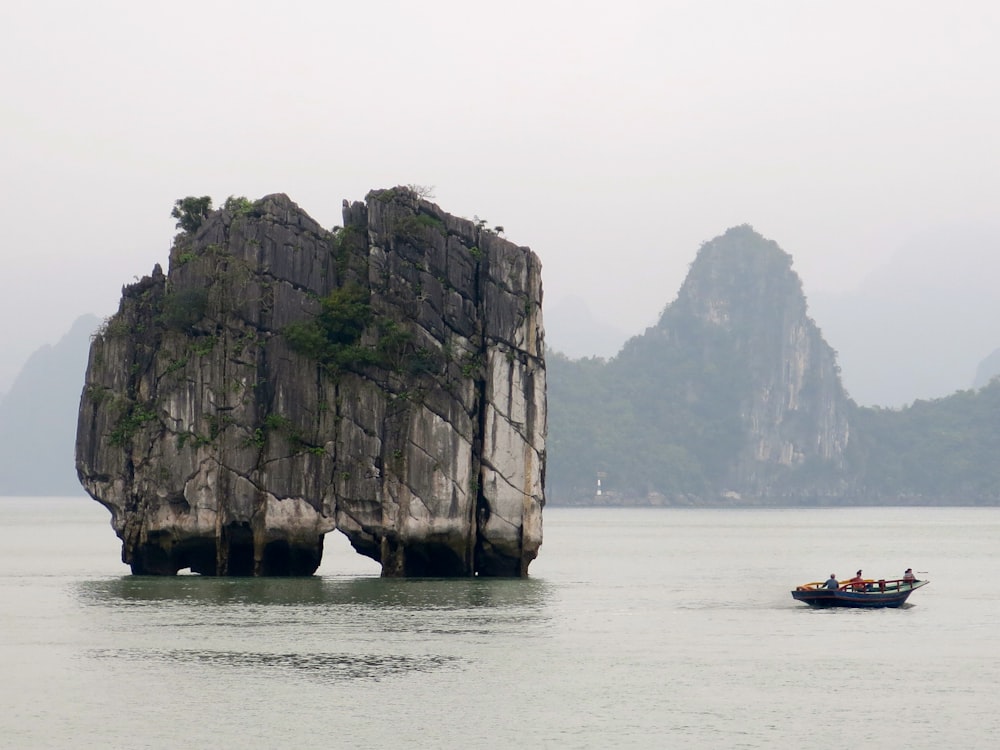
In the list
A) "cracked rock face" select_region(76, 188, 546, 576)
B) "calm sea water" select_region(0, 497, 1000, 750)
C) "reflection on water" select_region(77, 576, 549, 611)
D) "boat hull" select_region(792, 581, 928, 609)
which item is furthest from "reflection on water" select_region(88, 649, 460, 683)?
"boat hull" select_region(792, 581, 928, 609)

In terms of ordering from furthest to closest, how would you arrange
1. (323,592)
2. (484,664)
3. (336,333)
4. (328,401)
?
(336,333) → (328,401) → (323,592) → (484,664)

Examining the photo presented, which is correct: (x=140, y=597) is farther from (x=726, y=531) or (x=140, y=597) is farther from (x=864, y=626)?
(x=726, y=531)

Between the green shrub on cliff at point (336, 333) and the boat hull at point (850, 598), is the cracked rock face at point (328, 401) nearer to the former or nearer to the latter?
the green shrub on cliff at point (336, 333)

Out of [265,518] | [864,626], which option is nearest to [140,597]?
[265,518]

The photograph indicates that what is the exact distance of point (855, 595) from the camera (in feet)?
154

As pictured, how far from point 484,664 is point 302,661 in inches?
157

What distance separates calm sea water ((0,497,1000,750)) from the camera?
89.5 feet

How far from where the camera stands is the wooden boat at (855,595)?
154 ft

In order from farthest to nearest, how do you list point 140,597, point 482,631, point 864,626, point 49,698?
point 140,597 → point 864,626 → point 482,631 → point 49,698

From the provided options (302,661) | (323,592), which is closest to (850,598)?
(323,592)

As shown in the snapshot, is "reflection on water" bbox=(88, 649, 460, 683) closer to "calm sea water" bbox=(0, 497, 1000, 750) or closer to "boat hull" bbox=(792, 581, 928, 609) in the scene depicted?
"calm sea water" bbox=(0, 497, 1000, 750)

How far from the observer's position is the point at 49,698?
30.0 metres

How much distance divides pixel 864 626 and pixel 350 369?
19190 millimetres

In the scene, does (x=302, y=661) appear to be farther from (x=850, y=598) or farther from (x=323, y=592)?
(x=850, y=598)
